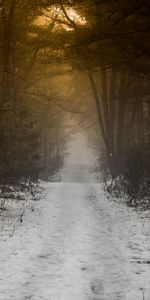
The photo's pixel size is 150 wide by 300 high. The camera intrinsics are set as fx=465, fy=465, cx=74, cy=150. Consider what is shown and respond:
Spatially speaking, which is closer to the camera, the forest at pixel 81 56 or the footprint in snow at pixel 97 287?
the footprint in snow at pixel 97 287

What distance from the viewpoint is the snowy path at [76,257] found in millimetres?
5945

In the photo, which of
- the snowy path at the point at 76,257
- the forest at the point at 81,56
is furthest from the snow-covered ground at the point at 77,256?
the forest at the point at 81,56

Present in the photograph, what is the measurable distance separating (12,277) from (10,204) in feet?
24.3

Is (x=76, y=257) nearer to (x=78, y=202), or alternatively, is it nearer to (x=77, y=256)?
(x=77, y=256)

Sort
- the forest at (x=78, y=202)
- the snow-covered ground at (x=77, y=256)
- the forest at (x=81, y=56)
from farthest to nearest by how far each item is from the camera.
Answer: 1. the forest at (x=81, y=56)
2. the forest at (x=78, y=202)
3. the snow-covered ground at (x=77, y=256)

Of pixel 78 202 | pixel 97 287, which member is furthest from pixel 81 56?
pixel 97 287

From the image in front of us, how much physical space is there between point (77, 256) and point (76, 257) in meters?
0.07

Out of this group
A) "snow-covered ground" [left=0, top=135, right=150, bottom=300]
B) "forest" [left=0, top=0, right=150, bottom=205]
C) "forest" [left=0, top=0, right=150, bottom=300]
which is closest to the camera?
"snow-covered ground" [left=0, top=135, right=150, bottom=300]

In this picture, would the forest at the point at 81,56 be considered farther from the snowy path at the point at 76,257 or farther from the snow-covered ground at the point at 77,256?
the snowy path at the point at 76,257

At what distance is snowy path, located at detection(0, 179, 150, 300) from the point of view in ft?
19.5

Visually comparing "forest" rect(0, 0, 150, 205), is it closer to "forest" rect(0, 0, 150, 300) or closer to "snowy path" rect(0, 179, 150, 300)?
"forest" rect(0, 0, 150, 300)

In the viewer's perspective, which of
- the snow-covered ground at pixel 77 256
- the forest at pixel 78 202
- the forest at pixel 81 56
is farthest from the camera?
the forest at pixel 81 56

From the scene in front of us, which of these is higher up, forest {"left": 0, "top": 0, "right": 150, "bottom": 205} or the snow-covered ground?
forest {"left": 0, "top": 0, "right": 150, "bottom": 205}

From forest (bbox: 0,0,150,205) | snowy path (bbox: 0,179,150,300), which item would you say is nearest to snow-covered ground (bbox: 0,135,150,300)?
snowy path (bbox: 0,179,150,300)
